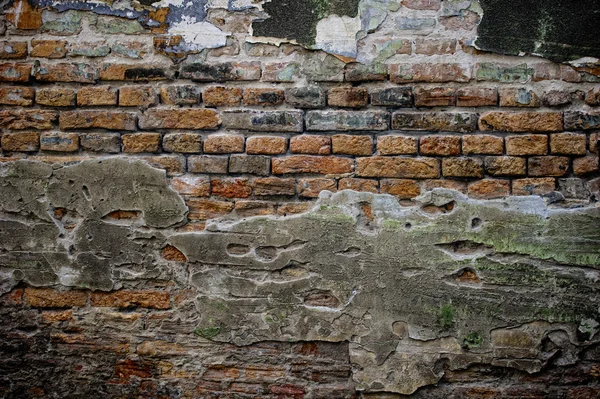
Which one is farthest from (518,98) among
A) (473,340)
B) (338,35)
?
(473,340)

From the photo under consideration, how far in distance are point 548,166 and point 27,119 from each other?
2.26 m

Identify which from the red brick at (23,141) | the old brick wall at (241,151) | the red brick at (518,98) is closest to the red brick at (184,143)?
the old brick wall at (241,151)

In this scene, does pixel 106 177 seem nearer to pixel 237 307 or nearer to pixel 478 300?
pixel 237 307

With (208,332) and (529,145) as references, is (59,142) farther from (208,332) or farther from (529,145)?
(529,145)

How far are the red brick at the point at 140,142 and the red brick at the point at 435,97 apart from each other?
1.14 meters

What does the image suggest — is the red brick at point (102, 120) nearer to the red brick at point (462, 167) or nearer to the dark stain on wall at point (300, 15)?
the dark stain on wall at point (300, 15)

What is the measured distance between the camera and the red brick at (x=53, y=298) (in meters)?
2.02

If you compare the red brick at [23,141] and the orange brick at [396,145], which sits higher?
the orange brick at [396,145]

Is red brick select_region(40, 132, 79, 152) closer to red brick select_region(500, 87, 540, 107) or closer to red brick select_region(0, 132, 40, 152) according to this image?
red brick select_region(0, 132, 40, 152)

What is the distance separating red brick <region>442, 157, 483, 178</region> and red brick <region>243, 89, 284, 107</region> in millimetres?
759

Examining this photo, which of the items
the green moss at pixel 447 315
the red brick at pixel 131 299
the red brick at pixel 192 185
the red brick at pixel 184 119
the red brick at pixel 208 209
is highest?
the red brick at pixel 184 119

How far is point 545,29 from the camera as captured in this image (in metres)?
1.86

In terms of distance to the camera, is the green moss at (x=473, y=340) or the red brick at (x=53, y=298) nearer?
the green moss at (x=473, y=340)

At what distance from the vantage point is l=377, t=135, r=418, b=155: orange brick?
1.89m
